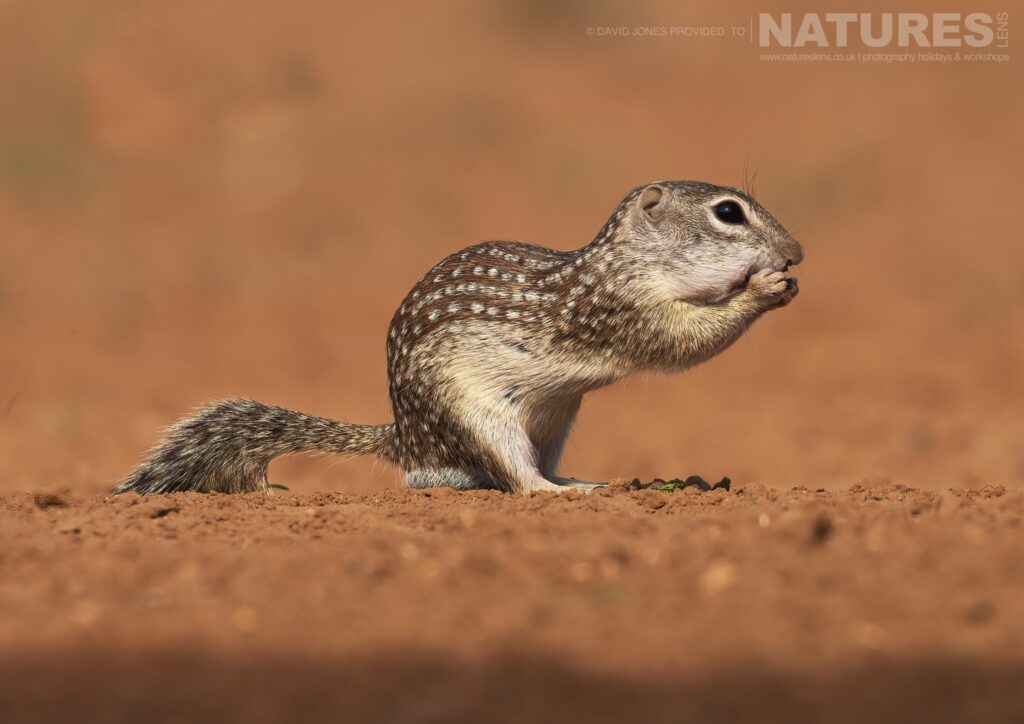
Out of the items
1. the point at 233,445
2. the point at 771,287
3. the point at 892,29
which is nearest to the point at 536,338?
the point at 771,287

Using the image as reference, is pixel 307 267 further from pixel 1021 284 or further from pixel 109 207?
pixel 1021 284

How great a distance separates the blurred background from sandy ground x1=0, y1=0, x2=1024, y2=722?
3.2 inches

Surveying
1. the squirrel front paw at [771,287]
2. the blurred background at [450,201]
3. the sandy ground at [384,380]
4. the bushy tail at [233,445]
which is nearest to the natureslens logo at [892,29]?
the sandy ground at [384,380]

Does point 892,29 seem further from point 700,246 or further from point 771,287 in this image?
point 771,287

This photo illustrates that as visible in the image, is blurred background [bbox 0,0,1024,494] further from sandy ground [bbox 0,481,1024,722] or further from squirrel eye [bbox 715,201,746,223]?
sandy ground [bbox 0,481,1024,722]

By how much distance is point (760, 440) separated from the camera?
12.9 metres

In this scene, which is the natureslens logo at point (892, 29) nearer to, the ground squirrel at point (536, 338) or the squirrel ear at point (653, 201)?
the squirrel ear at point (653, 201)

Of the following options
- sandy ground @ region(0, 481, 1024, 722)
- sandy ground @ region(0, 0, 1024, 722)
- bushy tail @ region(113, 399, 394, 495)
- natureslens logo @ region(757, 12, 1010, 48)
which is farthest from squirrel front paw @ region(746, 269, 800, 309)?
natureslens logo @ region(757, 12, 1010, 48)

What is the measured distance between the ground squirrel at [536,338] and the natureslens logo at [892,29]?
20896 millimetres

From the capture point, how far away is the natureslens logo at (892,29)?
26219 mm

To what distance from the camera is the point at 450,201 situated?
23.1m

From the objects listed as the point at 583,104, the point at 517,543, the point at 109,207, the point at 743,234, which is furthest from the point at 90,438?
the point at 583,104

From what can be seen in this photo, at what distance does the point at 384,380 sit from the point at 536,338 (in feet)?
29.1

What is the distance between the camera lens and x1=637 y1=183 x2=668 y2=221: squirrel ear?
7.46 m
